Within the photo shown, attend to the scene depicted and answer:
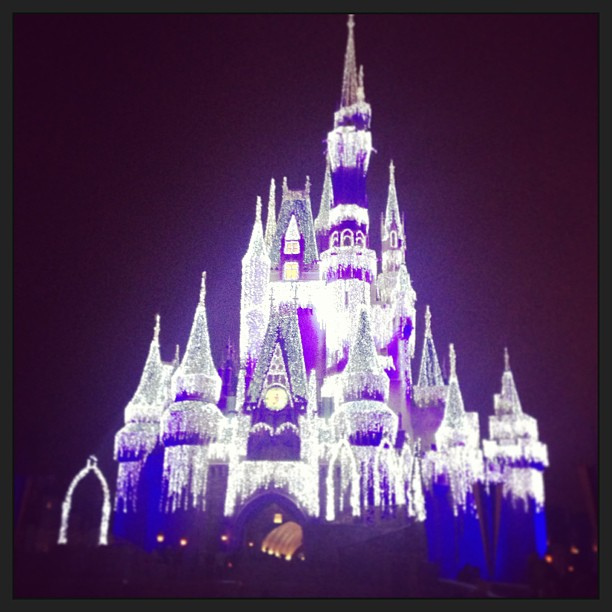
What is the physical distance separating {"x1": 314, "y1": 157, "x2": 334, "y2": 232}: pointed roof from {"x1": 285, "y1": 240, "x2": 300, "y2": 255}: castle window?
2.93m

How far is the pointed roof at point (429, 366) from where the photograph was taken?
1538 inches

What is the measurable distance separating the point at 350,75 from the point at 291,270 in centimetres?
1500

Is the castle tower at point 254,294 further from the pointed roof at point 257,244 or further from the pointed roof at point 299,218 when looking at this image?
the pointed roof at point 299,218

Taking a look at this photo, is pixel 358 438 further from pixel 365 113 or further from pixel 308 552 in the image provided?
pixel 365 113

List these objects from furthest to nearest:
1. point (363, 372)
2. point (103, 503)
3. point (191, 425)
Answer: point (363, 372) < point (103, 503) < point (191, 425)

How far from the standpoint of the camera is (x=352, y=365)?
33.5 meters

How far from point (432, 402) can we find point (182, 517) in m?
15.3

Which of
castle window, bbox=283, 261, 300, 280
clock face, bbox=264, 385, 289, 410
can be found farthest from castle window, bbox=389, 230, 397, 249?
clock face, bbox=264, 385, 289, 410

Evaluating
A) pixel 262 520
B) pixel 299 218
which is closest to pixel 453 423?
pixel 262 520

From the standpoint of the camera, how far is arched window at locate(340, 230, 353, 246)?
41875mm

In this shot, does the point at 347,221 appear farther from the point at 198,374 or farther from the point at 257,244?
the point at 198,374

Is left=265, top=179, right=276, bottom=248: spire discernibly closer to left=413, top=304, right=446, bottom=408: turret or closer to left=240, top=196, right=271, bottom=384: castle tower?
left=240, top=196, right=271, bottom=384: castle tower

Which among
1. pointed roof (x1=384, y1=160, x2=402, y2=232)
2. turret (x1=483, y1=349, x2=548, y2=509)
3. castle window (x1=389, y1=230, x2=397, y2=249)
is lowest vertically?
turret (x1=483, y1=349, x2=548, y2=509)

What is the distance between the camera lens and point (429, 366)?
39469 mm
